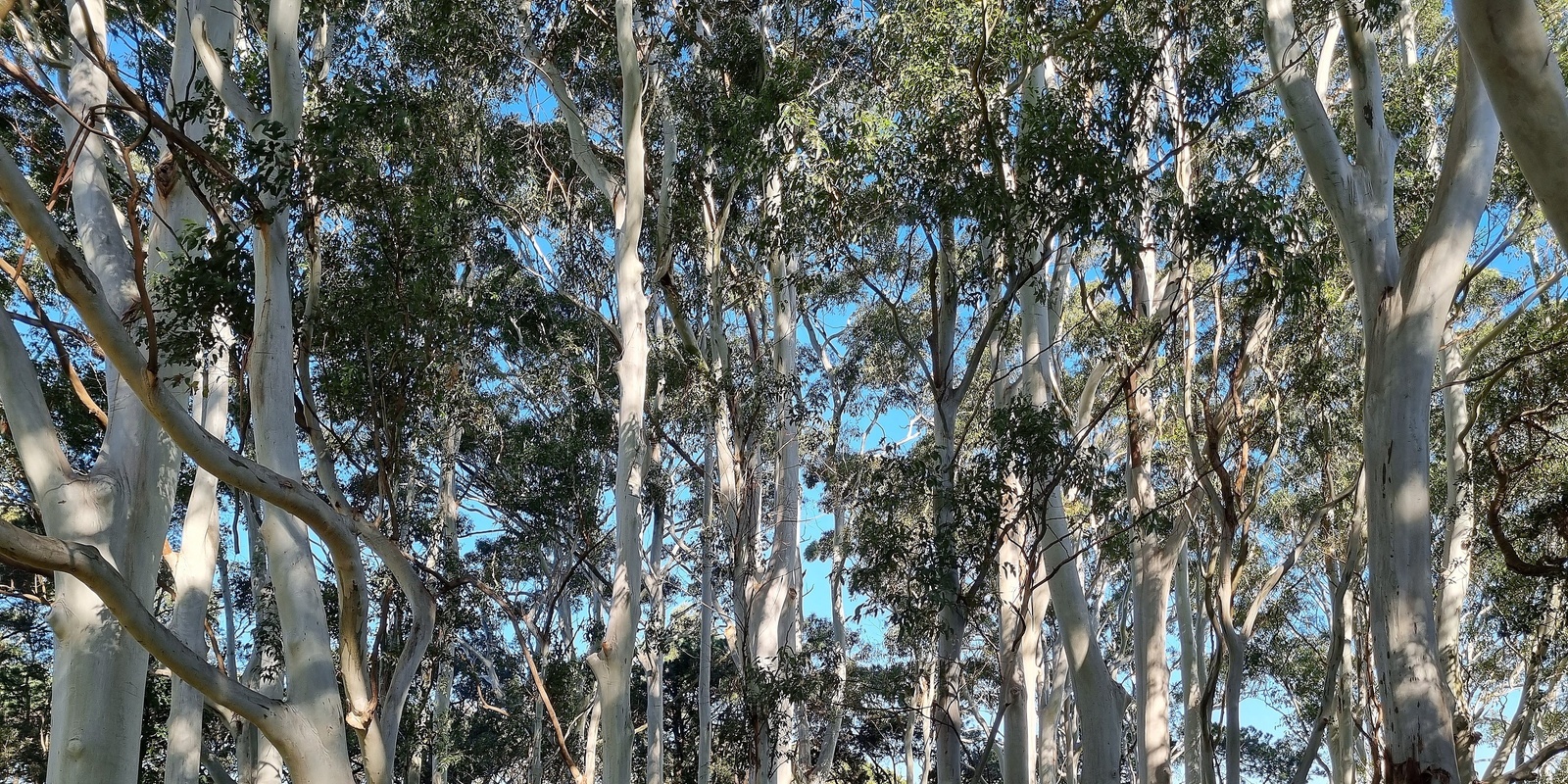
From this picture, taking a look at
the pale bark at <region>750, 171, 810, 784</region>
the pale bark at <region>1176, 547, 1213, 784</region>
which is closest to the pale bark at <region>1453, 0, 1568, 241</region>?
the pale bark at <region>750, 171, 810, 784</region>

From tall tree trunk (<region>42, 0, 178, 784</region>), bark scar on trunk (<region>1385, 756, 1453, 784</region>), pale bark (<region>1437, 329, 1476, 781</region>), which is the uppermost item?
pale bark (<region>1437, 329, 1476, 781</region>)

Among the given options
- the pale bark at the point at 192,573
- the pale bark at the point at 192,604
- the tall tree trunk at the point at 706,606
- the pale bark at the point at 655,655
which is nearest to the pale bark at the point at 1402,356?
the pale bark at the point at 192,573

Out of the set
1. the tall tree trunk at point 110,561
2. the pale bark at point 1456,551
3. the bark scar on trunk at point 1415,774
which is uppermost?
the pale bark at point 1456,551

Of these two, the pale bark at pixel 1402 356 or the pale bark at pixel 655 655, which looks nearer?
the pale bark at pixel 1402 356

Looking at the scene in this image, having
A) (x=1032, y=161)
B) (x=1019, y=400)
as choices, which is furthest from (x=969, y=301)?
(x=1032, y=161)

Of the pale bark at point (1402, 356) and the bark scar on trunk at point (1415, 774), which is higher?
the pale bark at point (1402, 356)

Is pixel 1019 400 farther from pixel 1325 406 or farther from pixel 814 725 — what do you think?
pixel 814 725

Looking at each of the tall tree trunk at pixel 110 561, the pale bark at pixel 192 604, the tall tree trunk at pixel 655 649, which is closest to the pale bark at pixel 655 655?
the tall tree trunk at pixel 655 649

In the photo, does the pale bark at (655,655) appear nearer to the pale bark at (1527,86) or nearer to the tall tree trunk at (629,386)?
the tall tree trunk at (629,386)

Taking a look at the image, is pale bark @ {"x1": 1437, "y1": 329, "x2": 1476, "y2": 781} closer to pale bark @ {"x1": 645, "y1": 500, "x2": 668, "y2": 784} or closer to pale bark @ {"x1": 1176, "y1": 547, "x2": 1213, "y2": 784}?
pale bark @ {"x1": 1176, "y1": 547, "x2": 1213, "y2": 784}

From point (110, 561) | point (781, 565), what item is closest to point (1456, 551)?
point (781, 565)

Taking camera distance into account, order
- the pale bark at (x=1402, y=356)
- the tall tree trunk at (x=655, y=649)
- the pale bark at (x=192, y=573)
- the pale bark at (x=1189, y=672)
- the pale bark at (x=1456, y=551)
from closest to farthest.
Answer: the pale bark at (x=1402, y=356) → the pale bark at (x=192, y=573) → the pale bark at (x=1456, y=551) → the pale bark at (x=1189, y=672) → the tall tree trunk at (x=655, y=649)

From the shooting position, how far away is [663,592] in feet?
55.2

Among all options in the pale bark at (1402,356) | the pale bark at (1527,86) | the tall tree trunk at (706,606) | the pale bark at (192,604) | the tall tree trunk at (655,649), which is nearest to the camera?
the pale bark at (1527,86)
